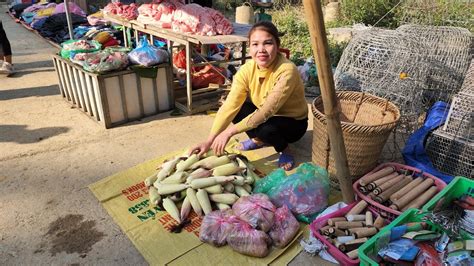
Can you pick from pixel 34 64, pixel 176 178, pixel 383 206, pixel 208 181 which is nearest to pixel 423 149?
pixel 383 206

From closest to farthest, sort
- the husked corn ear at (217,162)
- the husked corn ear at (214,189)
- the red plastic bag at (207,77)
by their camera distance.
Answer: the husked corn ear at (214,189), the husked corn ear at (217,162), the red plastic bag at (207,77)

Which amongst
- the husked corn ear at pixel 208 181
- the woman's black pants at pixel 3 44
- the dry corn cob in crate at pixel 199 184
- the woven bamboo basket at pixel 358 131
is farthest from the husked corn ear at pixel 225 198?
the woman's black pants at pixel 3 44

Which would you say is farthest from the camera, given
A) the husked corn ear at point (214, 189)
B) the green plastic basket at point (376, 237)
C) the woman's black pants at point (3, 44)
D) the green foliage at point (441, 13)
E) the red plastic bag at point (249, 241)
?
the green foliage at point (441, 13)

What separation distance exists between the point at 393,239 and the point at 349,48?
8.74ft

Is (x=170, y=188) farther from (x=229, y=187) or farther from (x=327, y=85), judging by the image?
(x=327, y=85)

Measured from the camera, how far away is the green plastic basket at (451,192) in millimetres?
2242

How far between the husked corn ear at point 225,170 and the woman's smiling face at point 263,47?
2.90ft

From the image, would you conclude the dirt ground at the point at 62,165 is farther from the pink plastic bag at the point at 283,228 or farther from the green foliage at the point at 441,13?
the green foliage at the point at 441,13

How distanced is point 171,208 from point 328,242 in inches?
45.1

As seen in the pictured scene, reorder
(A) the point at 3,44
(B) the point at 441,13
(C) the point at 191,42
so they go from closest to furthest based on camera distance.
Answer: (C) the point at 191,42
(A) the point at 3,44
(B) the point at 441,13

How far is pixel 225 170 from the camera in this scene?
2.76m

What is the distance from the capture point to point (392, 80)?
3707 mm

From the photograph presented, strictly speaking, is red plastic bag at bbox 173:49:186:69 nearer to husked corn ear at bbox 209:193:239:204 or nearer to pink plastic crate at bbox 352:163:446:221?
husked corn ear at bbox 209:193:239:204

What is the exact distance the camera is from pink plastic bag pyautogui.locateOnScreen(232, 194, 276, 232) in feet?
7.48
